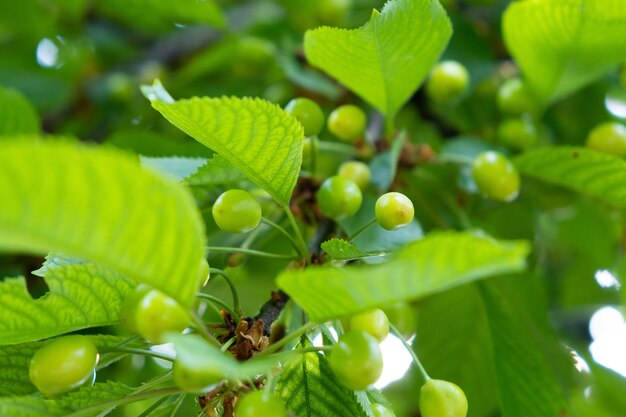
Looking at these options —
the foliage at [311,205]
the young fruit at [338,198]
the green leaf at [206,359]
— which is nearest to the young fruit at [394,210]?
the foliage at [311,205]

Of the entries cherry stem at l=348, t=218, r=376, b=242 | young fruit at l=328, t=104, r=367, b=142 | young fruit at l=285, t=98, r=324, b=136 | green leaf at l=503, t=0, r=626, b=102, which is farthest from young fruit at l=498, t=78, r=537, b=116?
cherry stem at l=348, t=218, r=376, b=242

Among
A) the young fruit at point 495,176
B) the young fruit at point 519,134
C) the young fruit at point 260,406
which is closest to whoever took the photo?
the young fruit at point 260,406

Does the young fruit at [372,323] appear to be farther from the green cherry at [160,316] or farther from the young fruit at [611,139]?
the young fruit at [611,139]

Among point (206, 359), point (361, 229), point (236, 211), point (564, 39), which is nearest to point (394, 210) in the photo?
point (361, 229)

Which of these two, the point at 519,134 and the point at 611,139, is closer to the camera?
the point at 611,139

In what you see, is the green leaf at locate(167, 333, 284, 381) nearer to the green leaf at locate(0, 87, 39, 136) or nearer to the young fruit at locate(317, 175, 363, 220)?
the young fruit at locate(317, 175, 363, 220)

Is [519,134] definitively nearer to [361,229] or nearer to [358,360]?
[361,229]
